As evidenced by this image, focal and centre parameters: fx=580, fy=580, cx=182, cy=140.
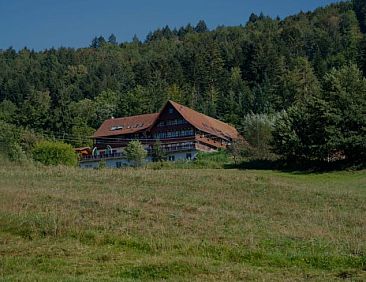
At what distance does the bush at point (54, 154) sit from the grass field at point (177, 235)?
113 feet

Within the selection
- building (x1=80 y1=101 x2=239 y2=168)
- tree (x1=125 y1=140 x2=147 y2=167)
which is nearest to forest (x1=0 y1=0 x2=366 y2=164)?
building (x1=80 y1=101 x2=239 y2=168)

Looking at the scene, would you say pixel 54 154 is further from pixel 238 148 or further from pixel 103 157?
pixel 238 148

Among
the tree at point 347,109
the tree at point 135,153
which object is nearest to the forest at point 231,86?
the tree at point 347,109

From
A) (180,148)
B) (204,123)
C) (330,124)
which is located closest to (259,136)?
(330,124)

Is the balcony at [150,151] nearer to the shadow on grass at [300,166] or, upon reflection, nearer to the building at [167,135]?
the building at [167,135]

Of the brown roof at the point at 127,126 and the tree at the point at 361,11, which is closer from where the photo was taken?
the brown roof at the point at 127,126

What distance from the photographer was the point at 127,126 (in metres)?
86.5

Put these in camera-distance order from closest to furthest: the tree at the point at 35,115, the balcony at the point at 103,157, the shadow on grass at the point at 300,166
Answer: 1. the shadow on grass at the point at 300,166
2. the balcony at the point at 103,157
3. the tree at the point at 35,115

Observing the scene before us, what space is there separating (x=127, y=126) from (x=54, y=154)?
21993 millimetres

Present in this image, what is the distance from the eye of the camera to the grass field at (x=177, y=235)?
13.2 meters

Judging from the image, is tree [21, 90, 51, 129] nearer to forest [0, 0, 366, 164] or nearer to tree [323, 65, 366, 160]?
forest [0, 0, 366, 164]

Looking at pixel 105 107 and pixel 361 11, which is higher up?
pixel 361 11

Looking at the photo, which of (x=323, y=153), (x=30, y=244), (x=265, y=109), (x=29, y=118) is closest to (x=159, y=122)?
(x=265, y=109)

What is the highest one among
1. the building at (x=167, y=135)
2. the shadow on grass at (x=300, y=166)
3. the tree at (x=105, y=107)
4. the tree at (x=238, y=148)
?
the tree at (x=105, y=107)
